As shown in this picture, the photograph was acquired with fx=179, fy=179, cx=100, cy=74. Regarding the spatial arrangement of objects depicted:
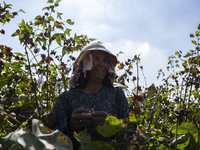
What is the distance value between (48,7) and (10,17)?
562mm

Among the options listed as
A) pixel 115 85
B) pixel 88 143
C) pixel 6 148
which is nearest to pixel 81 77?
pixel 115 85

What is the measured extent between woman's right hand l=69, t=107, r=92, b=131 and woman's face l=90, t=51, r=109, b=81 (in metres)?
0.66

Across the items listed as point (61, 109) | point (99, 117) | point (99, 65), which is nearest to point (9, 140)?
point (99, 117)

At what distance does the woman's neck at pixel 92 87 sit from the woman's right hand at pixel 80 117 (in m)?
0.62

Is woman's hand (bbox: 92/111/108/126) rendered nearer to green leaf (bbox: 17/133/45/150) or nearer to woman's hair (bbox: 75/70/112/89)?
green leaf (bbox: 17/133/45/150)

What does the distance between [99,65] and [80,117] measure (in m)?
0.80

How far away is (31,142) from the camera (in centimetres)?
41

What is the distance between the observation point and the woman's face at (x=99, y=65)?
6.33 feet

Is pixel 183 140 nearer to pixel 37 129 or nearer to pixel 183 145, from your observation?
pixel 183 145

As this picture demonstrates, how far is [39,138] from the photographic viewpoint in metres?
0.43

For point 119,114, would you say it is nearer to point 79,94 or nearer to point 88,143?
point 79,94

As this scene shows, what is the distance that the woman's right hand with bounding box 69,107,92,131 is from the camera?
4.05 feet

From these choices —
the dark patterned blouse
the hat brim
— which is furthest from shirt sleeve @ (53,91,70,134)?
the hat brim

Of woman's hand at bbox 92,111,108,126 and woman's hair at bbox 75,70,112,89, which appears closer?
woman's hand at bbox 92,111,108,126
